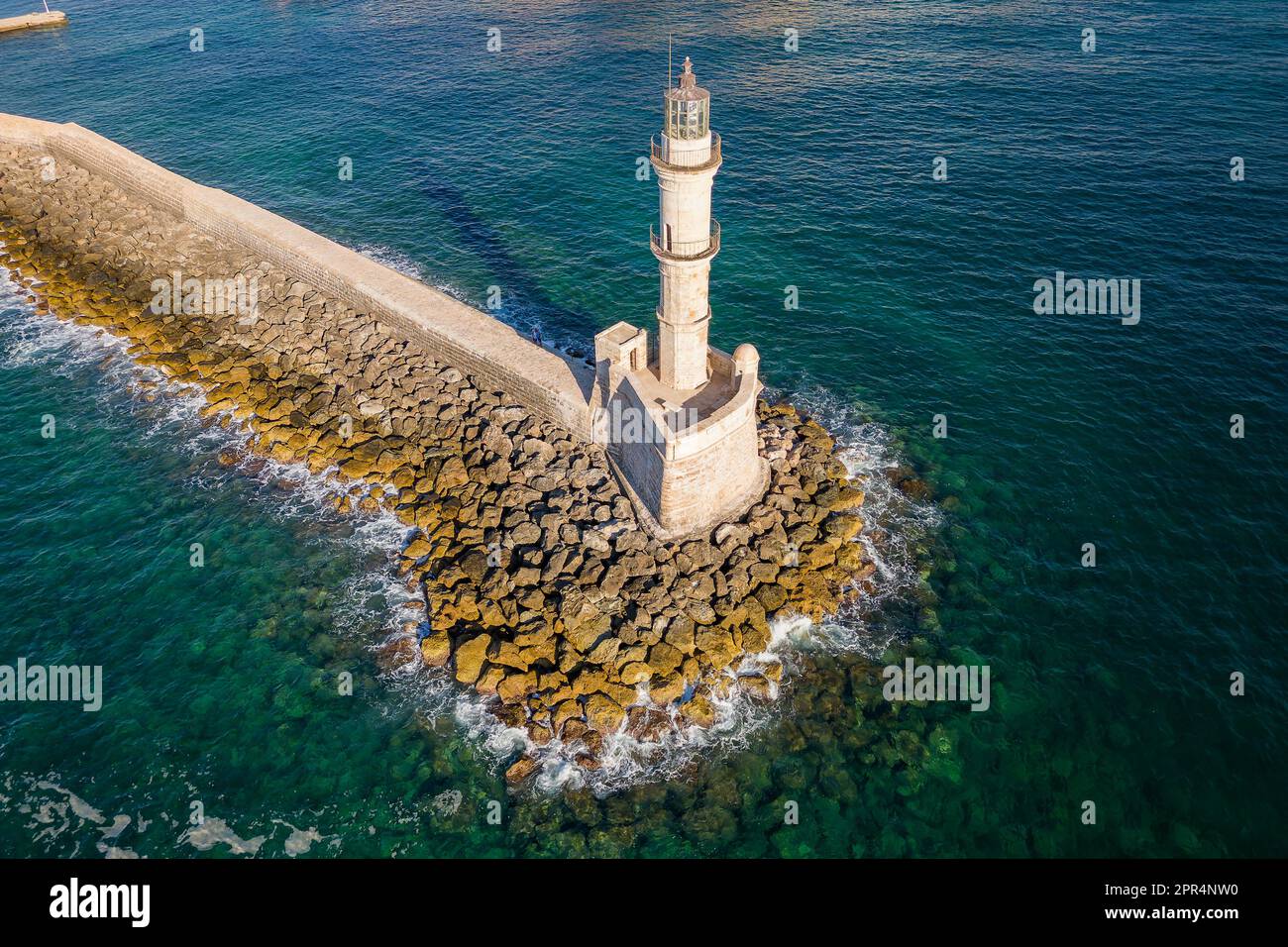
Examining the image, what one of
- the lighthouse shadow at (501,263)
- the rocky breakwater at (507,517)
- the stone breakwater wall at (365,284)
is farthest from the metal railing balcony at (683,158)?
the lighthouse shadow at (501,263)

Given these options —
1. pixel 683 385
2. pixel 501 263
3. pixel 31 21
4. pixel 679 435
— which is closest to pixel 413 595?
pixel 679 435

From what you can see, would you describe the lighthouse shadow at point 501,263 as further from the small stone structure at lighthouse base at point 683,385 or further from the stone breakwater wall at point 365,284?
the small stone structure at lighthouse base at point 683,385

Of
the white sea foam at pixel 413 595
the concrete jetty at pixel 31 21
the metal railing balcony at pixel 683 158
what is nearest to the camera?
the white sea foam at pixel 413 595

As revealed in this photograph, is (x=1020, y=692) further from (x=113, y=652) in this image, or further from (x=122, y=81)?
(x=122, y=81)

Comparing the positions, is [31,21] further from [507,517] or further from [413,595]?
[413,595]

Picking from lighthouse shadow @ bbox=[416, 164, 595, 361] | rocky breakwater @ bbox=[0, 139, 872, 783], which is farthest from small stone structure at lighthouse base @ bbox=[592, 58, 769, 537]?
lighthouse shadow @ bbox=[416, 164, 595, 361]
